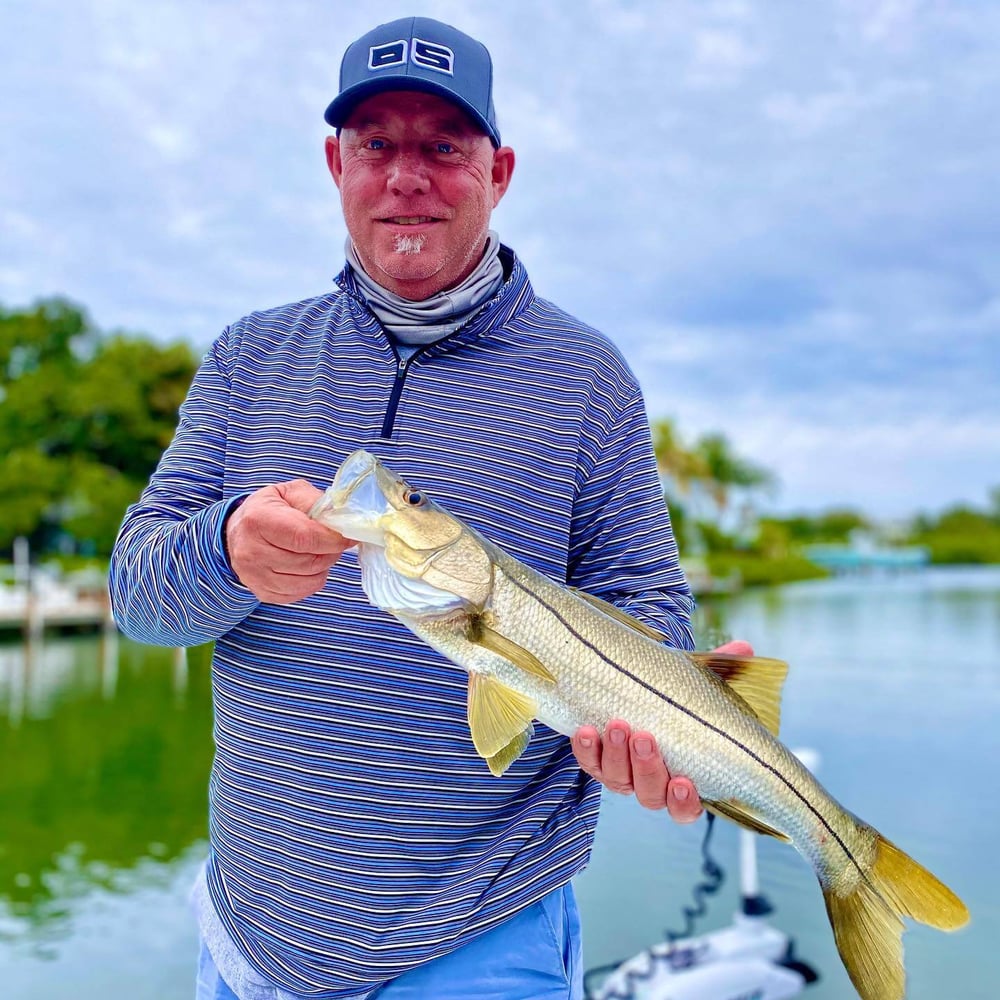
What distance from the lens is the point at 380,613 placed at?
1.78 meters

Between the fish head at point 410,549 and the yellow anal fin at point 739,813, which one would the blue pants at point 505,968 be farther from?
the fish head at point 410,549

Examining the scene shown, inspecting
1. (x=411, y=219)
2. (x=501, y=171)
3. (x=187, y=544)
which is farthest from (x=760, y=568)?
(x=187, y=544)

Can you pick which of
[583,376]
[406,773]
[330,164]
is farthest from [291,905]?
[330,164]

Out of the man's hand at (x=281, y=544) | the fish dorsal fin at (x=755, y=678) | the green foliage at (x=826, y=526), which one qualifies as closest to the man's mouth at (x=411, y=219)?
the man's hand at (x=281, y=544)

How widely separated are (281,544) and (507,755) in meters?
0.55

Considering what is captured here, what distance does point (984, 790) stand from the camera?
1304 centimetres

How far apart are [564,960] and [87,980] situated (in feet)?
23.5

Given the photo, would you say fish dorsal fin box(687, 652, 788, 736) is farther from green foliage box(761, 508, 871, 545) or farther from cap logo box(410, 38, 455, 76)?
green foliage box(761, 508, 871, 545)

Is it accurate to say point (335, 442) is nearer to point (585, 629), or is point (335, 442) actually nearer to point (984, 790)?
point (585, 629)

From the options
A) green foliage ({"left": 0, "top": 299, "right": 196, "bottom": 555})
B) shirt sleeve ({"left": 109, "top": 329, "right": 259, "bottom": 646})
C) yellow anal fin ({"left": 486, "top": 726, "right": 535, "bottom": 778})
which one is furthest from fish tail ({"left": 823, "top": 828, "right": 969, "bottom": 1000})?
green foliage ({"left": 0, "top": 299, "right": 196, "bottom": 555})

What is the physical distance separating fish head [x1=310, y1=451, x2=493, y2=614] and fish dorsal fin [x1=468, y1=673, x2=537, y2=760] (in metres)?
0.14

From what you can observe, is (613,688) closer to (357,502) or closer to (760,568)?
(357,502)

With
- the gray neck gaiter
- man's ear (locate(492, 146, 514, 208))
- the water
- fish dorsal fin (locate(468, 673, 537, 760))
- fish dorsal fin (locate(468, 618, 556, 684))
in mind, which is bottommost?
the water

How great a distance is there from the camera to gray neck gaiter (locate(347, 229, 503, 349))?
199 centimetres
